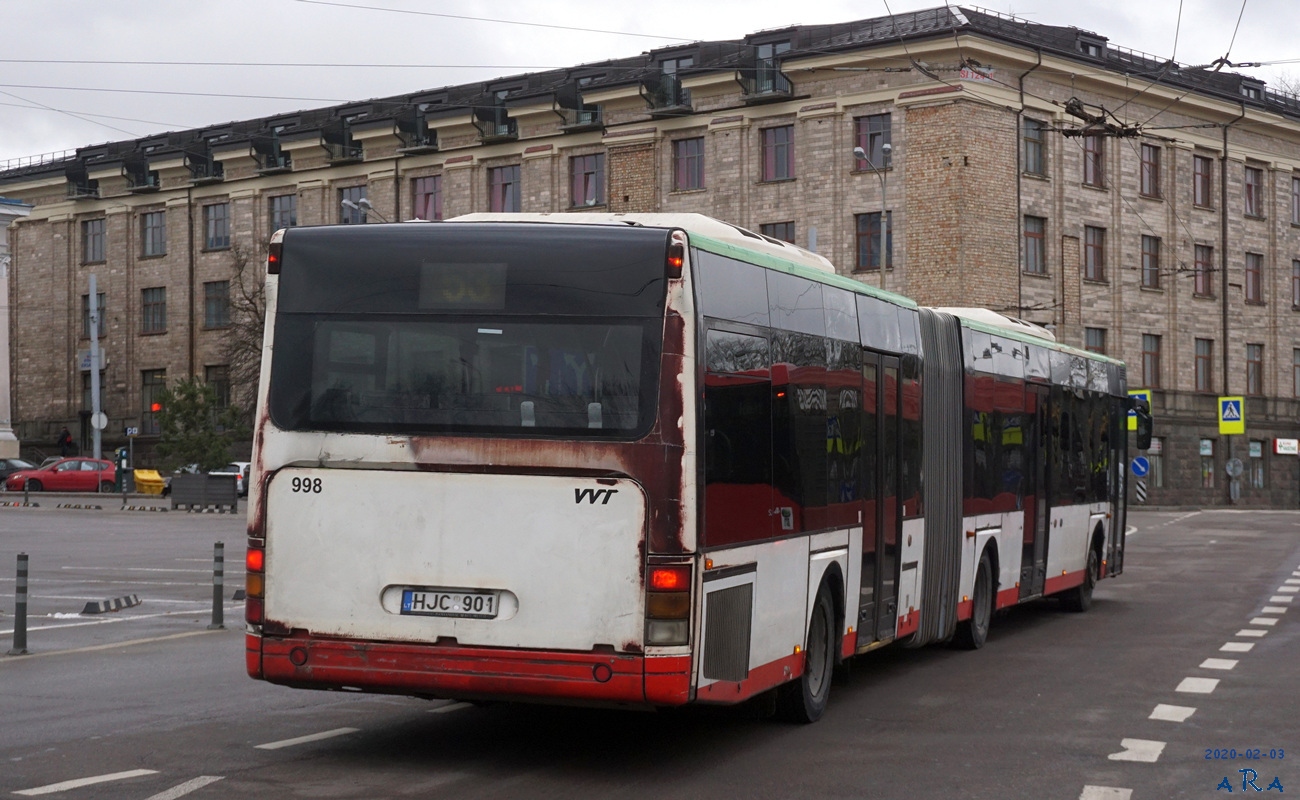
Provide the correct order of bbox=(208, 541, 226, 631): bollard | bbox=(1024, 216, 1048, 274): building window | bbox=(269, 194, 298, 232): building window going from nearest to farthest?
1. bbox=(208, 541, 226, 631): bollard
2. bbox=(1024, 216, 1048, 274): building window
3. bbox=(269, 194, 298, 232): building window

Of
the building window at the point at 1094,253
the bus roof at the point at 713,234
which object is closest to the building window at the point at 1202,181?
the building window at the point at 1094,253

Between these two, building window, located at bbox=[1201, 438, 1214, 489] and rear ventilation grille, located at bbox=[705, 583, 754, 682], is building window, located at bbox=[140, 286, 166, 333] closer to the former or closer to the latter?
building window, located at bbox=[1201, 438, 1214, 489]

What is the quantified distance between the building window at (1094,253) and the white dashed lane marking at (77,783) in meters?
57.3

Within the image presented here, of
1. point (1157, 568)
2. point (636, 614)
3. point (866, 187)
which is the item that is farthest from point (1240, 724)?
point (866, 187)

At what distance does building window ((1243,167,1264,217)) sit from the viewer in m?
69.9

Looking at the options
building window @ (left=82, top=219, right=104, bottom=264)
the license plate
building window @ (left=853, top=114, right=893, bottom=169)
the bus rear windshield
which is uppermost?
building window @ (left=853, top=114, right=893, bottom=169)

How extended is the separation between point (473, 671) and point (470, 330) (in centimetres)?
174

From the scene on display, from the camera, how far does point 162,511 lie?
174 feet

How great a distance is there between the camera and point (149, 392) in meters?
79.9

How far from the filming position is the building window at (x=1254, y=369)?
6981 centimetres

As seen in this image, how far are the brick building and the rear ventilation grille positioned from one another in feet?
139

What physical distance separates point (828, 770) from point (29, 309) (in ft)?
268

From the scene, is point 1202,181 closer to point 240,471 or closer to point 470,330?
point 240,471

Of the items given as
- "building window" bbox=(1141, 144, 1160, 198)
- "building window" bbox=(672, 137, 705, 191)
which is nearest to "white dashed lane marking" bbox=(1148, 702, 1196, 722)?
"building window" bbox=(672, 137, 705, 191)
